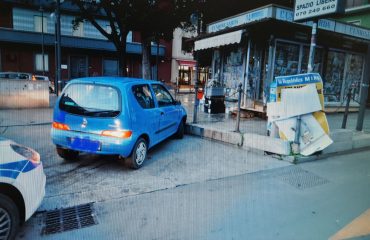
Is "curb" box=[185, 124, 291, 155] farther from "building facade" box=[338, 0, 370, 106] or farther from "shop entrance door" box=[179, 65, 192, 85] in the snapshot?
"shop entrance door" box=[179, 65, 192, 85]

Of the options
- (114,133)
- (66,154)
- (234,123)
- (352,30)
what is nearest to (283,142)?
(234,123)

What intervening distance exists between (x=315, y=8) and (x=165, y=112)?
4.18m

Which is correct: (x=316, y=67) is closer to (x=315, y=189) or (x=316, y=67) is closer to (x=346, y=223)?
(x=315, y=189)

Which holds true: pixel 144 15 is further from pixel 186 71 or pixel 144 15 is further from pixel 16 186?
pixel 186 71

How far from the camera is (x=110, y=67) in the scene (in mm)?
32312

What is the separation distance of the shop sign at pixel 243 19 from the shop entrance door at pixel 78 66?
2075 cm

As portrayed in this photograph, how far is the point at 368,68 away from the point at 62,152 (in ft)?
27.9

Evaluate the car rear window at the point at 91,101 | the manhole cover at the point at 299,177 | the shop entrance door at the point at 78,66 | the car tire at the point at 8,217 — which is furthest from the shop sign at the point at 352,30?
the shop entrance door at the point at 78,66

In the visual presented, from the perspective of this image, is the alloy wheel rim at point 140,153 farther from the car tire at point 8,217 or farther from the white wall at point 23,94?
the white wall at point 23,94

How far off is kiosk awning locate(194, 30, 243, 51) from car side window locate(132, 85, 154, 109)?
5.39 m

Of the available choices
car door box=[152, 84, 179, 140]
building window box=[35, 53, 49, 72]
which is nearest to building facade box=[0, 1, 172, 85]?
building window box=[35, 53, 49, 72]

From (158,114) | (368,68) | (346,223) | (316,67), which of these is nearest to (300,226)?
(346,223)

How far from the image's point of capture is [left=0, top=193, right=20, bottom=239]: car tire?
2.85 meters

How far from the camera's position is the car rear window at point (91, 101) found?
5133 mm
